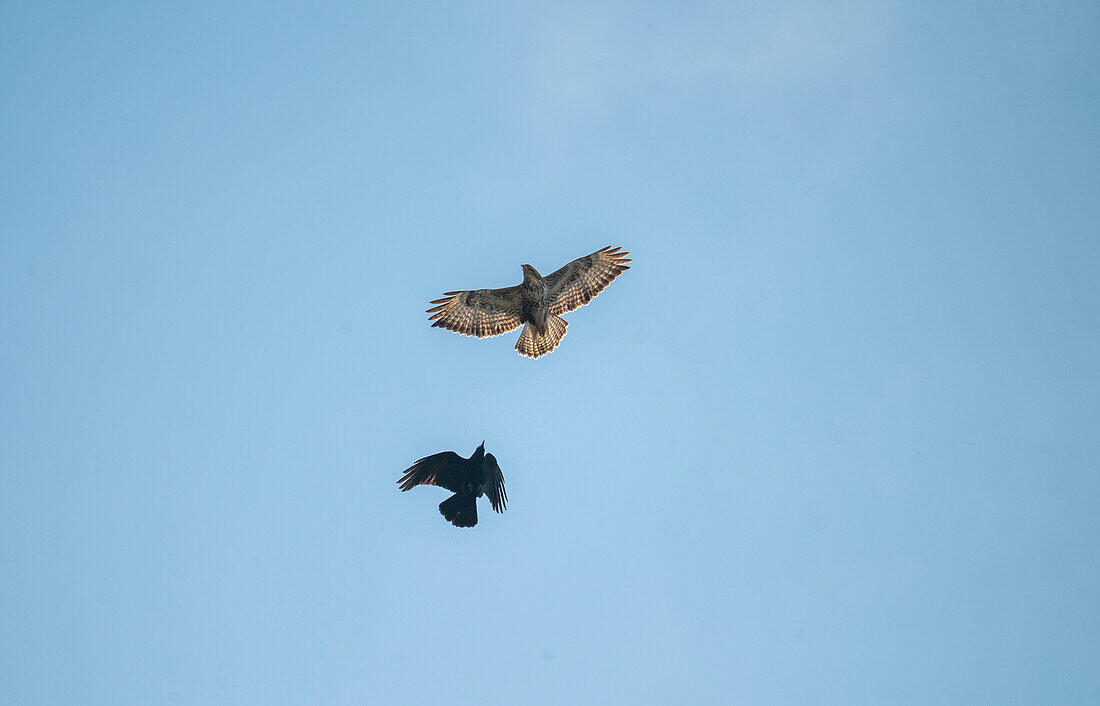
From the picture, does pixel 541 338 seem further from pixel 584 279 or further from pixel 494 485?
pixel 494 485

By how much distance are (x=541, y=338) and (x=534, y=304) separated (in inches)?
26.3

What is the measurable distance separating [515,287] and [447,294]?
3.76 feet

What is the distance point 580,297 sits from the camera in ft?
44.1

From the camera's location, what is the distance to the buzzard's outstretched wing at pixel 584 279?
520 inches

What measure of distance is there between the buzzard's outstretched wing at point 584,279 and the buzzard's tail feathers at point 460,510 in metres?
3.91

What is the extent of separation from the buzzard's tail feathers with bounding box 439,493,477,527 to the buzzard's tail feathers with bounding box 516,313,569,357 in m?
3.17

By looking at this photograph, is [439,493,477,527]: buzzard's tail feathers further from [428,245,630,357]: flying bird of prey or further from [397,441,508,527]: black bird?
[428,245,630,357]: flying bird of prey

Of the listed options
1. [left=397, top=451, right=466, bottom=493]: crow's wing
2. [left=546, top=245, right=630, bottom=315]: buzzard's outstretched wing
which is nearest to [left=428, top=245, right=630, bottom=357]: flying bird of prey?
[left=546, top=245, right=630, bottom=315]: buzzard's outstretched wing

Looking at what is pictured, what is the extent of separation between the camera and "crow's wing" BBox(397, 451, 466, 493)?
11.3m

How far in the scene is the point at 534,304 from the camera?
13.0 m

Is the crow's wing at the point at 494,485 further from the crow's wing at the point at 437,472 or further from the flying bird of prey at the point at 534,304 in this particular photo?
the flying bird of prey at the point at 534,304

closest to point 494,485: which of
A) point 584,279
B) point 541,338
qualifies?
point 541,338

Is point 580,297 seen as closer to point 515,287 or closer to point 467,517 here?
point 515,287

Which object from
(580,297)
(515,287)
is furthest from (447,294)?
(580,297)
